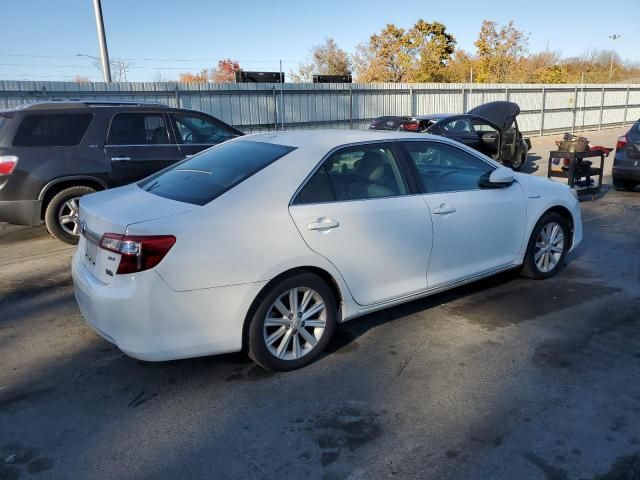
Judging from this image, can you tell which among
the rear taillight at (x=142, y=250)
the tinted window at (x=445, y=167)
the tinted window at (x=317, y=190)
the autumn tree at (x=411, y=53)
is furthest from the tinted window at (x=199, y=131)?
the autumn tree at (x=411, y=53)

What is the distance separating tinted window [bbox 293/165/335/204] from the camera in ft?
11.5

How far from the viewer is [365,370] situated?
3.59m

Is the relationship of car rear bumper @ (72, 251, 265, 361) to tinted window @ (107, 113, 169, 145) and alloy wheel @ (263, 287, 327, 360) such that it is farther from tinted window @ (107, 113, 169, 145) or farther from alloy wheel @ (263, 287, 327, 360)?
tinted window @ (107, 113, 169, 145)

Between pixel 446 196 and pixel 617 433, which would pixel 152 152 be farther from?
pixel 617 433

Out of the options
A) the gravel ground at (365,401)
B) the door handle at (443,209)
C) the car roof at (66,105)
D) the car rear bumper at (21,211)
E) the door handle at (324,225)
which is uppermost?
the car roof at (66,105)

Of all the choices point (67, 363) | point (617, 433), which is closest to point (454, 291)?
point (617, 433)

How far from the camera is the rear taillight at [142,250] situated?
9.71ft

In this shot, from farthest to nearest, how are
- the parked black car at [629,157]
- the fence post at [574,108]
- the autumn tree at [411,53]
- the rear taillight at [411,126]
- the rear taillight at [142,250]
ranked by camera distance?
the autumn tree at [411,53] → the fence post at [574,108] → the rear taillight at [411,126] → the parked black car at [629,157] → the rear taillight at [142,250]

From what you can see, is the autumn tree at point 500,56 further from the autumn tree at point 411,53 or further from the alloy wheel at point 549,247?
the alloy wheel at point 549,247

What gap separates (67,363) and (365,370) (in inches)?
81.4

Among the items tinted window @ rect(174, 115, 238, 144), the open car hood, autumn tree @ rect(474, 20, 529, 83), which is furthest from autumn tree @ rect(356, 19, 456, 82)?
tinted window @ rect(174, 115, 238, 144)

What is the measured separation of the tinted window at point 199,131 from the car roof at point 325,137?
3.60 metres

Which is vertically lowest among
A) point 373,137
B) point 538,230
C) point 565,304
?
point 565,304

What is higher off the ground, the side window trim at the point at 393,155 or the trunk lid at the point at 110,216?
the side window trim at the point at 393,155
